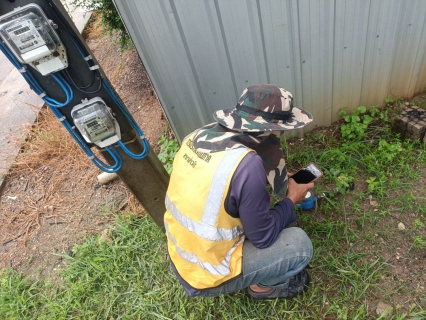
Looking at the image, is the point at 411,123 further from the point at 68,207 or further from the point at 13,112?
the point at 13,112

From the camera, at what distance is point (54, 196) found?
337 cm

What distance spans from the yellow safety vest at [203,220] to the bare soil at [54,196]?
1.30 m

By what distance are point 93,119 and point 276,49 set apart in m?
1.56

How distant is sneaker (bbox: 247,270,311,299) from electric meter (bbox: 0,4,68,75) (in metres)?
1.85

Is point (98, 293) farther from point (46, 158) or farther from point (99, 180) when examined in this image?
point (46, 158)

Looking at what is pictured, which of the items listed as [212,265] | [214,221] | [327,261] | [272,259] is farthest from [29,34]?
[327,261]

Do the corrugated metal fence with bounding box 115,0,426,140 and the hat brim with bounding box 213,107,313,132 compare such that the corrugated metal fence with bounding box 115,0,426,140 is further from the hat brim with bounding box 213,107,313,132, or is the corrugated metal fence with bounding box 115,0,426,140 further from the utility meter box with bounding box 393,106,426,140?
the hat brim with bounding box 213,107,313,132

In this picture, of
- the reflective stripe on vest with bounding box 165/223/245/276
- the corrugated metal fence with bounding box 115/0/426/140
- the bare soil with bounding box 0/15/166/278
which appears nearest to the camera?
the reflective stripe on vest with bounding box 165/223/245/276

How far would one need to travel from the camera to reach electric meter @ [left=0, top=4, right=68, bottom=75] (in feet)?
3.97

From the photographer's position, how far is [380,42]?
256 centimetres

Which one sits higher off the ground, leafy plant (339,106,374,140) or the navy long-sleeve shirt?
the navy long-sleeve shirt

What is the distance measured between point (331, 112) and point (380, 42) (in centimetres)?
71

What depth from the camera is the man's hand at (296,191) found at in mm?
1966

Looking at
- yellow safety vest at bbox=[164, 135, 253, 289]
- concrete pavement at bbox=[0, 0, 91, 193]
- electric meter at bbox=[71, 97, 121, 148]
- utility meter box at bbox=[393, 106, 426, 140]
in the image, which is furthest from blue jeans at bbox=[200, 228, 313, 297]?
concrete pavement at bbox=[0, 0, 91, 193]
